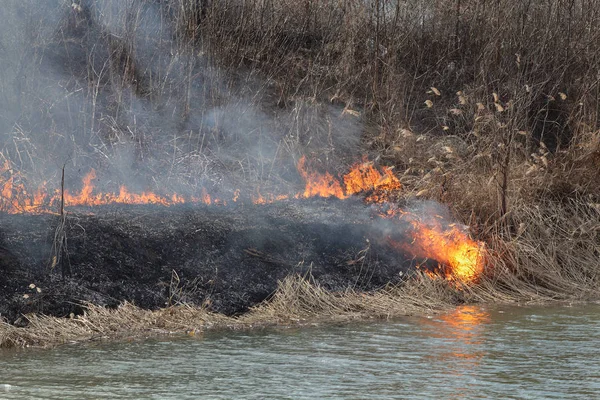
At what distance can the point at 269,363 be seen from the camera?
7602 millimetres

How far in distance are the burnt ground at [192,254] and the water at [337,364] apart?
3.22ft

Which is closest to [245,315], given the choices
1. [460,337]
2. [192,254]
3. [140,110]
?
[192,254]

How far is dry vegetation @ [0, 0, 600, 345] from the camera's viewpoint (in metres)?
11.4

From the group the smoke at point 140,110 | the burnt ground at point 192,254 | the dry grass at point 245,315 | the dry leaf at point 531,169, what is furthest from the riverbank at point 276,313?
the smoke at point 140,110

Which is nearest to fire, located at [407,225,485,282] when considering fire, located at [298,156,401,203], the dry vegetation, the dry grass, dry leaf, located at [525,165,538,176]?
the dry vegetation

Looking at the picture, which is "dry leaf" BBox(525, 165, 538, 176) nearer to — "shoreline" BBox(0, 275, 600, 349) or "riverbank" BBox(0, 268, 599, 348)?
"riverbank" BBox(0, 268, 599, 348)

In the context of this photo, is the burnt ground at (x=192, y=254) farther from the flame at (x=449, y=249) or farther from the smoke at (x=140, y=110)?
the smoke at (x=140, y=110)

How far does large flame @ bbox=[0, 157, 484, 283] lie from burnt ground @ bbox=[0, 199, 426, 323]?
9.9 inches

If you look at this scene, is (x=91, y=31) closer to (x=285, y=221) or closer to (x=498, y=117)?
(x=285, y=221)

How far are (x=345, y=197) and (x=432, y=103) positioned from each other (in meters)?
1.92

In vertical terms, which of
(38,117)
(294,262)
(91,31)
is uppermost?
(91,31)

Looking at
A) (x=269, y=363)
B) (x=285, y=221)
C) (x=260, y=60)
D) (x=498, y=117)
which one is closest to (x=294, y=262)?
(x=285, y=221)

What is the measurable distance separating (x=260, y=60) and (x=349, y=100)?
172 cm

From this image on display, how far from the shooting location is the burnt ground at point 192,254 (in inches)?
366
